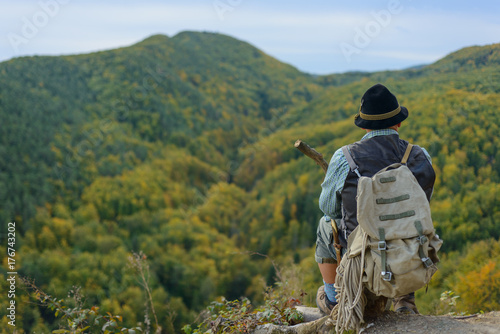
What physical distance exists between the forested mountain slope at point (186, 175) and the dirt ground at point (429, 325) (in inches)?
75.9

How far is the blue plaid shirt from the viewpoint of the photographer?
309 centimetres

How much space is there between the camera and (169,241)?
59.3m

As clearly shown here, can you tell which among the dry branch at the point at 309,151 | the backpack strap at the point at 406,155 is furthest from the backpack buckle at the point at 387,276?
the dry branch at the point at 309,151

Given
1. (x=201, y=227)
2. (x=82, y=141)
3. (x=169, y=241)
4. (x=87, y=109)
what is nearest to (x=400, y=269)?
(x=169, y=241)

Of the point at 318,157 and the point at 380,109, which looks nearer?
the point at 380,109

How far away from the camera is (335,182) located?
312 centimetres

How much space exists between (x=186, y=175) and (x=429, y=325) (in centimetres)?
8530

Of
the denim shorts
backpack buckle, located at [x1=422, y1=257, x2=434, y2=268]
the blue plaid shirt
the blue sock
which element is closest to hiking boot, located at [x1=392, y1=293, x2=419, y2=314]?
the blue sock

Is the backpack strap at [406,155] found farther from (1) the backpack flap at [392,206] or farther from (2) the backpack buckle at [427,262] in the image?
(2) the backpack buckle at [427,262]

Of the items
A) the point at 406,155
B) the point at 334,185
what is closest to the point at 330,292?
the point at 334,185

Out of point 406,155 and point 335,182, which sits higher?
point 406,155

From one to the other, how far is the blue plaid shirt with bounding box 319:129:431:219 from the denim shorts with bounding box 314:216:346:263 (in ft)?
0.78

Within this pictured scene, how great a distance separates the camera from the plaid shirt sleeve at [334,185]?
3090mm

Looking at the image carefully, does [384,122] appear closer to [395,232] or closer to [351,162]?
[351,162]
